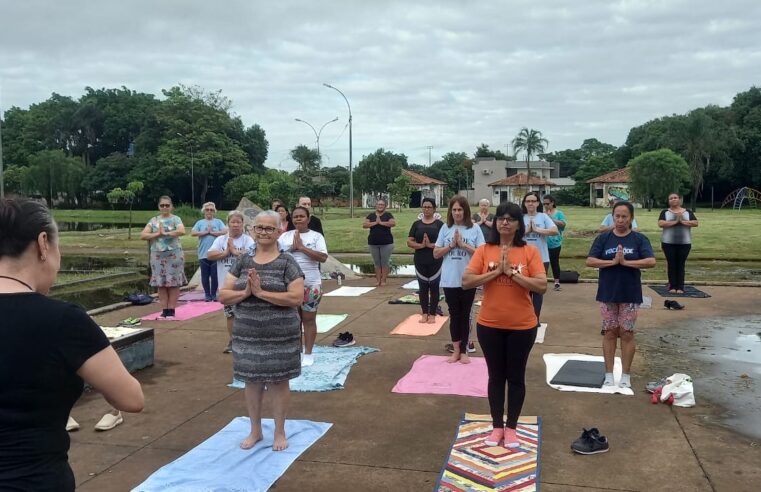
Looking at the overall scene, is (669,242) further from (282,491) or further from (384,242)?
(282,491)

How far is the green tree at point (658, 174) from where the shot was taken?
55.5m

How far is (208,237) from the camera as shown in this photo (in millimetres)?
10562

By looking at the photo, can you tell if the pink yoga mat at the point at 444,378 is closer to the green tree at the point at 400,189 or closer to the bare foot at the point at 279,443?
the bare foot at the point at 279,443

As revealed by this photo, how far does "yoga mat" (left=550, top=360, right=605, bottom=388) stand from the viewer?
5801 mm

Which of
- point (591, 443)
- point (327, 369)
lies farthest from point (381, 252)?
point (591, 443)

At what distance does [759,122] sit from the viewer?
60.0 metres

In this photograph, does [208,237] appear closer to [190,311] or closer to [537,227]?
[190,311]

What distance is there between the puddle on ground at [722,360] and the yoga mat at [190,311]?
262 inches

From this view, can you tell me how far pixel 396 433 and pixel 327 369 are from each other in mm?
1842

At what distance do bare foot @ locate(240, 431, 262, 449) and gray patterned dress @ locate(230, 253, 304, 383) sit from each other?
19.5 inches

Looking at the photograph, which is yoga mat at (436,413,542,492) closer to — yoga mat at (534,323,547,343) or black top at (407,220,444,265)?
yoga mat at (534,323,547,343)

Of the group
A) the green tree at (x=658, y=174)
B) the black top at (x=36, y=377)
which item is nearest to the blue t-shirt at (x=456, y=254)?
the black top at (x=36, y=377)

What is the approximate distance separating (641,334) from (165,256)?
22.5 ft

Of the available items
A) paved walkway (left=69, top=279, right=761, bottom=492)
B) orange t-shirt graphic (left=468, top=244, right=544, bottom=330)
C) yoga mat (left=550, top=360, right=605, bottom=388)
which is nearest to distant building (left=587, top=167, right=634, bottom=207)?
yoga mat (left=550, top=360, right=605, bottom=388)
